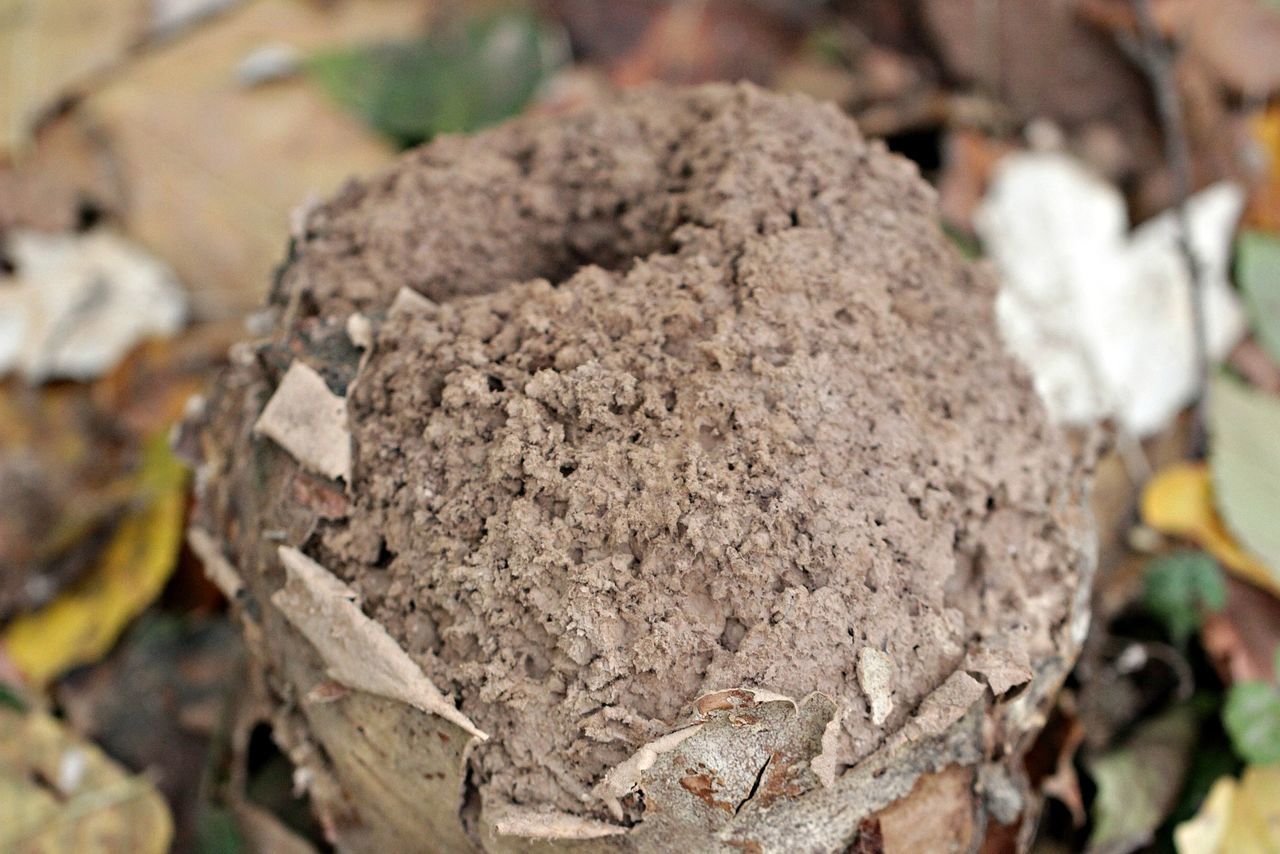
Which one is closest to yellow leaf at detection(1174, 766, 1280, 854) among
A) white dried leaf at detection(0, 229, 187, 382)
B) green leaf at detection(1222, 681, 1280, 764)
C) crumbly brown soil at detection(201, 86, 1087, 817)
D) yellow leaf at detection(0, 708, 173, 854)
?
green leaf at detection(1222, 681, 1280, 764)

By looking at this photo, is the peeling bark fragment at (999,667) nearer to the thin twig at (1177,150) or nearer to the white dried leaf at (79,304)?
the thin twig at (1177,150)

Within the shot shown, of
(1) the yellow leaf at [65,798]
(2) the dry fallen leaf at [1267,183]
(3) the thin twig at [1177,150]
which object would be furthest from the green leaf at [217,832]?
(2) the dry fallen leaf at [1267,183]

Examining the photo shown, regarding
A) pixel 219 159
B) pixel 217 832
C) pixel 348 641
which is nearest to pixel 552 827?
pixel 348 641

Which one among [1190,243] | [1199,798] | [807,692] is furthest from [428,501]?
[1190,243]

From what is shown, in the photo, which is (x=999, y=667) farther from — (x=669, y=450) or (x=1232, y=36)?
(x=1232, y=36)

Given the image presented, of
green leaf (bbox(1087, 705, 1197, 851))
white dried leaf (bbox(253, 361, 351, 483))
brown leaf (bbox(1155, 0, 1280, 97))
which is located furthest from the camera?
brown leaf (bbox(1155, 0, 1280, 97))

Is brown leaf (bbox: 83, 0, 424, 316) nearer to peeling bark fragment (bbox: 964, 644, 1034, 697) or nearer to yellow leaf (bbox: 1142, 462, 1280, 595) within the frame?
yellow leaf (bbox: 1142, 462, 1280, 595)

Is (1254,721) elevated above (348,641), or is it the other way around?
(348,641)
